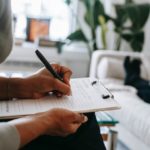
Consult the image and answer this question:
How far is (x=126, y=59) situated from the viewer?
7.88ft

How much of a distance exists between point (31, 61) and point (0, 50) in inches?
85.6

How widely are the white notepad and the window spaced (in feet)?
7.65

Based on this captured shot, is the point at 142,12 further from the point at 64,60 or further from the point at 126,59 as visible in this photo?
the point at 64,60

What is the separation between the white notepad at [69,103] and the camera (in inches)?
27.5

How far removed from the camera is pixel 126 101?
1.87 meters

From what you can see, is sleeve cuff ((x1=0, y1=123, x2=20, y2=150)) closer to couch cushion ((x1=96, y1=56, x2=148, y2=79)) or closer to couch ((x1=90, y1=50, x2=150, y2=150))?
couch ((x1=90, y1=50, x2=150, y2=150))

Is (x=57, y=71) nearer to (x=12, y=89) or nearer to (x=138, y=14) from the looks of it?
(x=12, y=89)

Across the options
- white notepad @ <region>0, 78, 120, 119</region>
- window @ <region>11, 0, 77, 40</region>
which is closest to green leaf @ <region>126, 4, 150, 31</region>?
window @ <region>11, 0, 77, 40</region>

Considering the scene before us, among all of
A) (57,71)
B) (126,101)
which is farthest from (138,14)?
(57,71)

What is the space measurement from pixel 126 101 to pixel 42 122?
130 cm

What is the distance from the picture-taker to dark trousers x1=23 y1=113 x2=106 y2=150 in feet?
2.34

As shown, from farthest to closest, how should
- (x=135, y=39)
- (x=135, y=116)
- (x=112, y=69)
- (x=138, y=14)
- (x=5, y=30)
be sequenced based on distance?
(x=135, y=39) → (x=138, y=14) → (x=112, y=69) → (x=135, y=116) → (x=5, y=30)

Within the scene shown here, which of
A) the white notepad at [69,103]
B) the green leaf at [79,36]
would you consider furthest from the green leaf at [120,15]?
the white notepad at [69,103]

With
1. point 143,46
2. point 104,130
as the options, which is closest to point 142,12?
point 143,46
